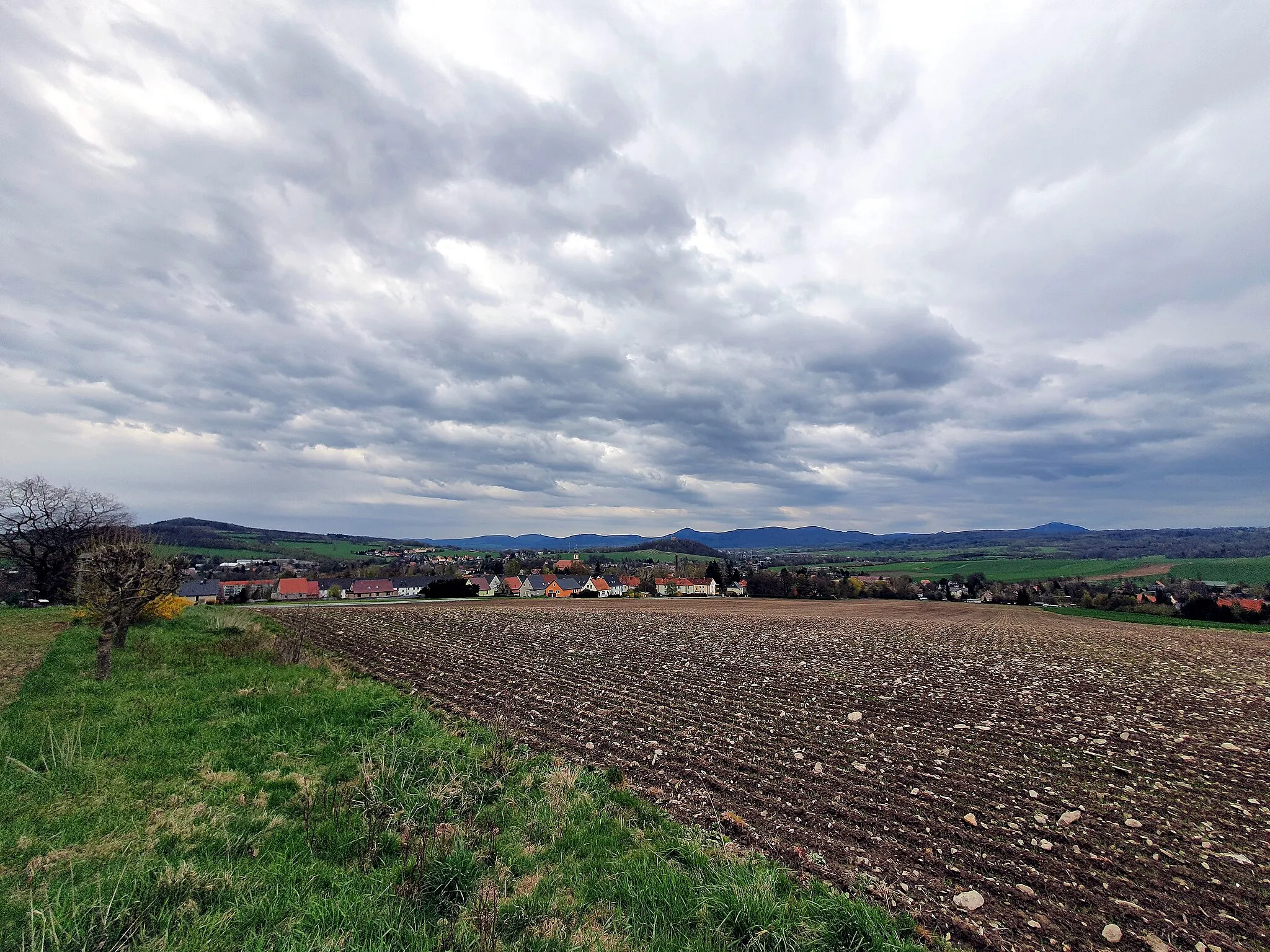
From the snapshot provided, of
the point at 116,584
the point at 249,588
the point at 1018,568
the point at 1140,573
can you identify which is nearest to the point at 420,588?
the point at 249,588

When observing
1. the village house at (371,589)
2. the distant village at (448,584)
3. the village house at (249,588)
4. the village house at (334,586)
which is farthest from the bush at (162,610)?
the village house at (371,589)

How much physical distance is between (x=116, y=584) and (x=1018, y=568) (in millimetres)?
179465

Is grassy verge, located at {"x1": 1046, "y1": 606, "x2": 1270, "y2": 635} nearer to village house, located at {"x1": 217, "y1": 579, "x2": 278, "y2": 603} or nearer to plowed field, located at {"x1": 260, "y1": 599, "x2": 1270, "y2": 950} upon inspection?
plowed field, located at {"x1": 260, "y1": 599, "x2": 1270, "y2": 950}

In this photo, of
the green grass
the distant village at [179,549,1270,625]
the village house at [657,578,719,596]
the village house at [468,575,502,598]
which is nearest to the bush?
the distant village at [179,549,1270,625]

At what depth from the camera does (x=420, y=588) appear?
3984 inches

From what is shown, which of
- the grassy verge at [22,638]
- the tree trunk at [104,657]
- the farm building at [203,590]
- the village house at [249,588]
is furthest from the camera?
the village house at [249,588]

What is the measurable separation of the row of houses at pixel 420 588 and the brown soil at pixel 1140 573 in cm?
7904

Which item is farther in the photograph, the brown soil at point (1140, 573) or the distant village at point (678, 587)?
the brown soil at point (1140, 573)

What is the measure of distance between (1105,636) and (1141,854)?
37.0 metres

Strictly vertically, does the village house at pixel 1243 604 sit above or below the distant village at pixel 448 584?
above

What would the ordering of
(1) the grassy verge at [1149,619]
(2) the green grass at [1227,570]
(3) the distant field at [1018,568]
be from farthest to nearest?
(3) the distant field at [1018,568], (2) the green grass at [1227,570], (1) the grassy verge at [1149,619]

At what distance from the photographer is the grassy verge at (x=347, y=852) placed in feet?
14.9

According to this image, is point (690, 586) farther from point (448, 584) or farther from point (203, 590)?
point (203, 590)

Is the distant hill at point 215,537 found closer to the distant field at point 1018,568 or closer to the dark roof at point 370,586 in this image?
the dark roof at point 370,586
